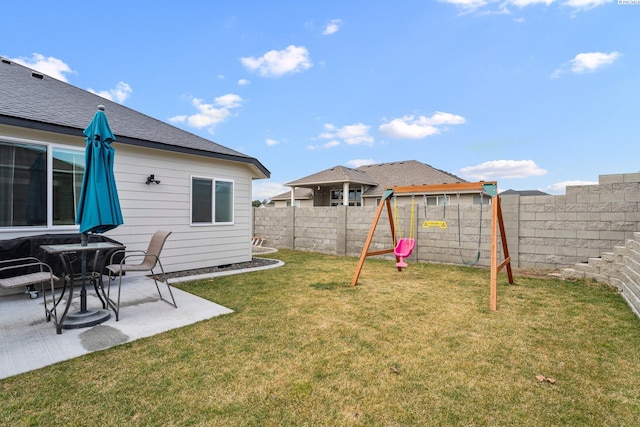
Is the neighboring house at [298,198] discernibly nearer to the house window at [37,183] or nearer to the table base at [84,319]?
the house window at [37,183]

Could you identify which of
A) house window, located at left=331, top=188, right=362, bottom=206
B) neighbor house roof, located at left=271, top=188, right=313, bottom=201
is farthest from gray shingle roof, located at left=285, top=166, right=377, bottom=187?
neighbor house roof, located at left=271, top=188, right=313, bottom=201

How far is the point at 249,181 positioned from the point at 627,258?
749 cm

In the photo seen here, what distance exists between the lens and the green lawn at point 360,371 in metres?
1.88

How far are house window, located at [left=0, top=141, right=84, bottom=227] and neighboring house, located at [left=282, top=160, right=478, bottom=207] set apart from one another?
15.4 meters

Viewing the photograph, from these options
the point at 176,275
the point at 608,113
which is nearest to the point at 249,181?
the point at 176,275

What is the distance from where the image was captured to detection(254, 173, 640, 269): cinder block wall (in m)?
5.67

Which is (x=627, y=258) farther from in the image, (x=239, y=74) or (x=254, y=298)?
(x=239, y=74)

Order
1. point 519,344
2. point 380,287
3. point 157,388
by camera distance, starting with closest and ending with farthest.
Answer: point 157,388 < point 519,344 < point 380,287

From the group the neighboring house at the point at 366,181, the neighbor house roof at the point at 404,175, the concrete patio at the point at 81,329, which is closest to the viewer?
the concrete patio at the point at 81,329

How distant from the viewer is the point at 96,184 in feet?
10.9

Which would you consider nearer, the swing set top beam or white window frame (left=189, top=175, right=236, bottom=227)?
the swing set top beam

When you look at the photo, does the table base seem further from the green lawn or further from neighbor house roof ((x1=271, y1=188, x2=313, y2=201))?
neighbor house roof ((x1=271, y1=188, x2=313, y2=201))

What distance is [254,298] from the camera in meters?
4.38

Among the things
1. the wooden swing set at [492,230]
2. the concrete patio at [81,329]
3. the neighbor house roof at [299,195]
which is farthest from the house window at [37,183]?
the neighbor house roof at [299,195]
